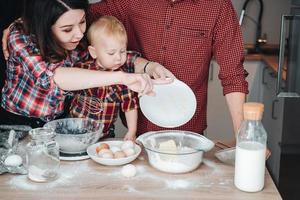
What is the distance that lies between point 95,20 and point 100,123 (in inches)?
15.3

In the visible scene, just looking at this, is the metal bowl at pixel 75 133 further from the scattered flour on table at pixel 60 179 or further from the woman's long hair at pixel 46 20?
the woman's long hair at pixel 46 20

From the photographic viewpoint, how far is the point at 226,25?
6.02 feet

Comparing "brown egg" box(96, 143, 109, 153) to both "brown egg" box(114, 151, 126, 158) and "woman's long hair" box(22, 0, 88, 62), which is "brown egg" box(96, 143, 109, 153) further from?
"woman's long hair" box(22, 0, 88, 62)

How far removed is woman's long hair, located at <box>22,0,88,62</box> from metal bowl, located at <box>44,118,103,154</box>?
23 cm

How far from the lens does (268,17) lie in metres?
3.73

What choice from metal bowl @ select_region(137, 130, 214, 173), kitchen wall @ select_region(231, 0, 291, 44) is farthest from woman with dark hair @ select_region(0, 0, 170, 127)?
kitchen wall @ select_region(231, 0, 291, 44)

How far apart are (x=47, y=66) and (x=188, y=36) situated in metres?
0.58

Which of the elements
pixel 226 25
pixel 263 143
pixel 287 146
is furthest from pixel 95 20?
pixel 287 146

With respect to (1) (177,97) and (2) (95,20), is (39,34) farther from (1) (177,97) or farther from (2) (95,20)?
(1) (177,97)

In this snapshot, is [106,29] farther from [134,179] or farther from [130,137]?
[134,179]

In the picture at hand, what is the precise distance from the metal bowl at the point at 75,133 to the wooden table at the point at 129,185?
7cm

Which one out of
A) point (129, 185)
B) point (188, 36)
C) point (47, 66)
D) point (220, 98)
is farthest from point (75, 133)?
point (220, 98)

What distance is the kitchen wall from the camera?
3707 millimetres

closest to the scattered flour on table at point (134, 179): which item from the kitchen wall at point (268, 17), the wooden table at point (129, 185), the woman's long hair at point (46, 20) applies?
the wooden table at point (129, 185)
